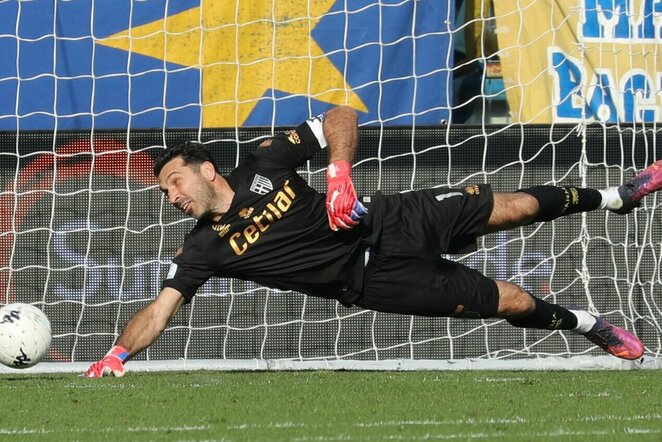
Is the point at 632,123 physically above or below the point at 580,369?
above

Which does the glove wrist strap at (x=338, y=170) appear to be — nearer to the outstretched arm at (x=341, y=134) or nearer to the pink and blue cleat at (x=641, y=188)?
the outstretched arm at (x=341, y=134)

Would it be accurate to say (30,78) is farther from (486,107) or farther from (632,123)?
(632,123)

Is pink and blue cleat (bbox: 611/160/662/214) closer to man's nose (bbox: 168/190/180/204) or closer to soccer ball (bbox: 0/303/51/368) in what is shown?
man's nose (bbox: 168/190/180/204)

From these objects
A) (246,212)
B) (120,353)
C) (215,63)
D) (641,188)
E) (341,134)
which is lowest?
(120,353)

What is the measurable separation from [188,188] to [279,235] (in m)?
0.53

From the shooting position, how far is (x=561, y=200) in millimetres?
6324

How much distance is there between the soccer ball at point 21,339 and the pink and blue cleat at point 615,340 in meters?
3.02

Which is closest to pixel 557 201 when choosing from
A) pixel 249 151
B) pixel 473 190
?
pixel 473 190

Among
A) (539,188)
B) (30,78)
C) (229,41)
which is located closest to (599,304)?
(539,188)

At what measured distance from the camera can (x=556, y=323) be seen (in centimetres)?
668

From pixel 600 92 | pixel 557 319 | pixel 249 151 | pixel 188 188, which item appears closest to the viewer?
pixel 188 188

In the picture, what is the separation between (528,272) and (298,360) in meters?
1.76

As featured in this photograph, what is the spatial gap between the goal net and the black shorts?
2188 millimetres

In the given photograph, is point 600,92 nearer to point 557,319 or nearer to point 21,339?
point 557,319
